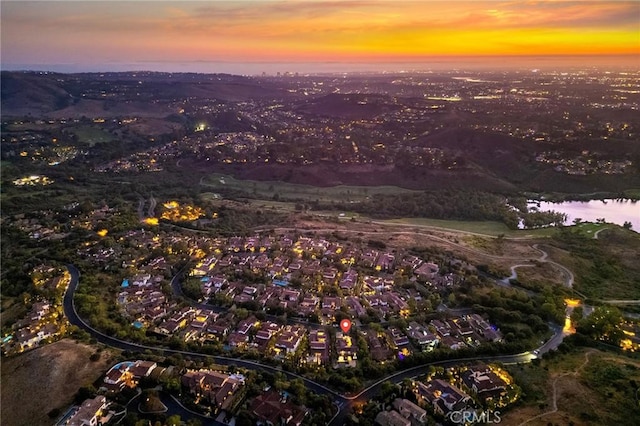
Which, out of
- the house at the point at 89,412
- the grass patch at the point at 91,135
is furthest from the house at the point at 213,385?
the grass patch at the point at 91,135

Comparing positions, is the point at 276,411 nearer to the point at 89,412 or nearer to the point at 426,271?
the point at 89,412

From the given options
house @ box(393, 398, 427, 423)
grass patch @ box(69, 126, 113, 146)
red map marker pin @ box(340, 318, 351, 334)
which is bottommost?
house @ box(393, 398, 427, 423)

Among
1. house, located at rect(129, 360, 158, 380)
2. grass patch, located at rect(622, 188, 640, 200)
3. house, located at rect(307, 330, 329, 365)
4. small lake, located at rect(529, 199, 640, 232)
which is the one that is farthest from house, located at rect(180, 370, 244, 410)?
grass patch, located at rect(622, 188, 640, 200)

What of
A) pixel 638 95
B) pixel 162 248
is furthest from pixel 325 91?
pixel 162 248

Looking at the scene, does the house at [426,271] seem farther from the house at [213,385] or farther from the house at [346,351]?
the house at [213,385]

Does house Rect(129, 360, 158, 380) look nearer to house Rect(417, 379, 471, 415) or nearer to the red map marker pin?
the red map marker pin
